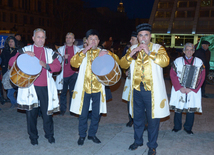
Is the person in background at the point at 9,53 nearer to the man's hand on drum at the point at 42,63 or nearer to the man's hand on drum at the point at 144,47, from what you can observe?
the man's hand on drum at the point at 42,63

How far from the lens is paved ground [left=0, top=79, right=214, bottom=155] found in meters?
3.90

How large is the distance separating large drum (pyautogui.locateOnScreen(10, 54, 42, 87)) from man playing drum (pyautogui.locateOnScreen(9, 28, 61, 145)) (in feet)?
0.48

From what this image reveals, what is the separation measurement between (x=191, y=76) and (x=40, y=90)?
9.19ft

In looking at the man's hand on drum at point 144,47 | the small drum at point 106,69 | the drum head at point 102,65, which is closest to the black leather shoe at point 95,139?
the small drum at point 106,69

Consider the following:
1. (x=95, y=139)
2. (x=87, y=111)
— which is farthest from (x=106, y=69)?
(x=95, y=139)

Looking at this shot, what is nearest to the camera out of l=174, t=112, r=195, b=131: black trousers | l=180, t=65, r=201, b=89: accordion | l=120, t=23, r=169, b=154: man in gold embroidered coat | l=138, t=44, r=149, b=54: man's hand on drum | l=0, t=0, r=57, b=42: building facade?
l=138, t=44, r=149, b=54: man's hand on drum

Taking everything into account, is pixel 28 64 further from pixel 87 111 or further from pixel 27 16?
pixel 27 16

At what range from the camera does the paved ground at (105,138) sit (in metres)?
3.90

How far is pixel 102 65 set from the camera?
3.79m

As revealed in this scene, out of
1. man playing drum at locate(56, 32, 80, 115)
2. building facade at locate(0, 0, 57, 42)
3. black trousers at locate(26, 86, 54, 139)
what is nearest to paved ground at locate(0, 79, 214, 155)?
black trousers at locate(26, 86, 54, 139)

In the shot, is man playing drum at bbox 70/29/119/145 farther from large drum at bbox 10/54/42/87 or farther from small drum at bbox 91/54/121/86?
large drum at bbox 10/54/42/87

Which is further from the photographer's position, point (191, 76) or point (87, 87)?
point (191, 76)

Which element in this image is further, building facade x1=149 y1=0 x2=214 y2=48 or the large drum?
building facade x1=149 y1=0 x2=214 y2=48

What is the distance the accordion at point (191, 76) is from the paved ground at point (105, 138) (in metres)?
1.05
